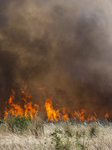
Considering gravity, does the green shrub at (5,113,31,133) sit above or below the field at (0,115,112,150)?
above

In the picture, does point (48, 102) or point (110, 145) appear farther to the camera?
point (48, 102)

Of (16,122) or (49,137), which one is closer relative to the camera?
(49,137)

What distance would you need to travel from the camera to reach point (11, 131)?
287 inches

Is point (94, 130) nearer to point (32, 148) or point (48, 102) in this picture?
point (32, 148)

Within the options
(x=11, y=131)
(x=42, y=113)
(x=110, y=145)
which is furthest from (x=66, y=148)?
(x=11, y=131)

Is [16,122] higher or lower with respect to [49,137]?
higher

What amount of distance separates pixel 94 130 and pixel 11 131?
13.2ft

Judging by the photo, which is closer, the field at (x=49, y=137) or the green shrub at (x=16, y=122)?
the field at (x=49, y=137)

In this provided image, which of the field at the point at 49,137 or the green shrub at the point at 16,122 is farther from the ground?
the green shrub at the point at 16,122

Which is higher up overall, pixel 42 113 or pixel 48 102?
pixel 48 102

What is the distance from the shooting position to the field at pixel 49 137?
14.2 ft

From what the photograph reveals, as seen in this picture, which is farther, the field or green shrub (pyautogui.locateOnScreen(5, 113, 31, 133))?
green shrub (pyautogui.locateOnScreen(5, 113, 31, 133))

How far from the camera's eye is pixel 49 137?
5.93m

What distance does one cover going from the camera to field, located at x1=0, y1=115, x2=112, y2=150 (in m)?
4.33
